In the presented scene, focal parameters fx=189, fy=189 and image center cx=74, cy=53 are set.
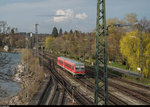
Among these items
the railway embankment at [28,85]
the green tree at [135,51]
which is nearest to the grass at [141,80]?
the green tree at [135,51]

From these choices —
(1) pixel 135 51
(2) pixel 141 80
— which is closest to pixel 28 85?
(2) pixel 141 80

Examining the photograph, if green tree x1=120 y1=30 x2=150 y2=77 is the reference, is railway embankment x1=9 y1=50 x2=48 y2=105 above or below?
below

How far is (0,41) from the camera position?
1609 cm

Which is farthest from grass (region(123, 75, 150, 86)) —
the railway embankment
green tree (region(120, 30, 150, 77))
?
the railway embankment

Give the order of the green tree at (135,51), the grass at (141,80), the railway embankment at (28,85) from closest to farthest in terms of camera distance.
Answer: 1. the railway embankment at (28,85)
2. the grass at (141,80)
3. the green tree at (135,51)

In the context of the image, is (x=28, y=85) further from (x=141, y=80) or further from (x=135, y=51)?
(x=135, y=51)

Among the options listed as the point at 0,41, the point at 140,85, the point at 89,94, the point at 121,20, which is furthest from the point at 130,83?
the point at 121,20

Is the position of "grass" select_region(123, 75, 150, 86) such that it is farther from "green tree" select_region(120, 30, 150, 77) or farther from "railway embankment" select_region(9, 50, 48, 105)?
"railway embankment" select_region(9, 50, 48, 105)

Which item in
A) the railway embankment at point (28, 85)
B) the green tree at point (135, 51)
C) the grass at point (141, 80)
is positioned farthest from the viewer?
the green tree at point (135, 51)

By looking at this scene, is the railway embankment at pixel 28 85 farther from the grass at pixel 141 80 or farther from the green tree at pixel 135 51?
the green tree at pixel 135 51

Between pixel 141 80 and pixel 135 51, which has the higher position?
pixel 135 51

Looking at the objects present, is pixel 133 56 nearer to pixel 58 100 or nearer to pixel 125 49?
pixel 125 49

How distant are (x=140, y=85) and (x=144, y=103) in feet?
27.7

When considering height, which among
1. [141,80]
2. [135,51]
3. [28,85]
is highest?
[135,51]
